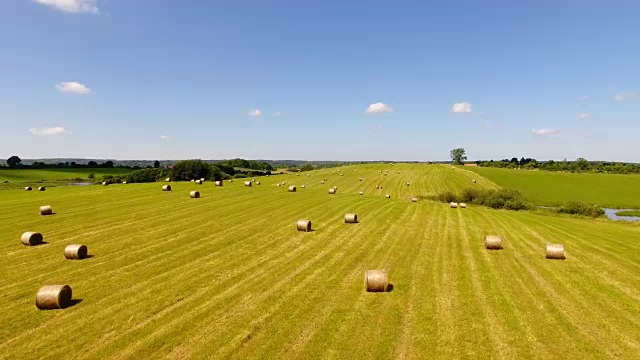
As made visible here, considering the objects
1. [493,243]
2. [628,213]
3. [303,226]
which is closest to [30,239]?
[303,226]

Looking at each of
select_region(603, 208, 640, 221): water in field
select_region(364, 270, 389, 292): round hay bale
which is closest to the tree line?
select_region(603, 208, 640, 221): water in field

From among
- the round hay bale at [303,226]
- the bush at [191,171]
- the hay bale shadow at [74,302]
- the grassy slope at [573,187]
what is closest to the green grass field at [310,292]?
A: the hay bale shadow at [74,302]

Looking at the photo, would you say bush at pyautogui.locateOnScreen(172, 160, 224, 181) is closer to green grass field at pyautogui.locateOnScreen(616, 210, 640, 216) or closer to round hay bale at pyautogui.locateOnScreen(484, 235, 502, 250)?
green grass field at pyautogui.locateOnScreen(616, 210, 640, 216)

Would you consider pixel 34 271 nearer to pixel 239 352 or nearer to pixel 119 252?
pixel 119 252

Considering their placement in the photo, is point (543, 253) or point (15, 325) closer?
point (15, 325)

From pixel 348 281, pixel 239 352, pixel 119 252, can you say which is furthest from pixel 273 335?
pixel 119 252

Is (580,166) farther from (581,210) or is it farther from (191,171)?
(191,171)
